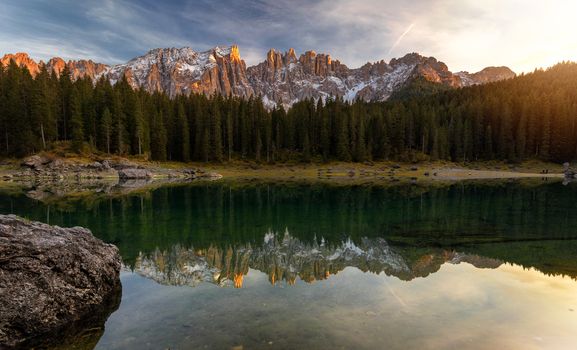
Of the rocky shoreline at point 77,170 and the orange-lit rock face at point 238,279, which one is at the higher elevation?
the rocky shoreline at point 77,170

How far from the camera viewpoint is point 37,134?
87188 mm

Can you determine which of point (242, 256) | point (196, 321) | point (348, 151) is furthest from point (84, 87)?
point (196, 321)

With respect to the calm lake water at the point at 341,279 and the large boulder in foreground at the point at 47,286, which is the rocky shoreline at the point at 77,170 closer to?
the calm lake water at the point at 341,279

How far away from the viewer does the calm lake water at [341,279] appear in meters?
10.6

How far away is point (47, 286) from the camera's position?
1130cm

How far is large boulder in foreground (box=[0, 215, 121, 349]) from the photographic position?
33.6ft

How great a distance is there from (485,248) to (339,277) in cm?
1072

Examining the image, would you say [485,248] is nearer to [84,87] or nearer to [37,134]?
[37,134]

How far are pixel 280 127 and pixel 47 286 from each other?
11973cm

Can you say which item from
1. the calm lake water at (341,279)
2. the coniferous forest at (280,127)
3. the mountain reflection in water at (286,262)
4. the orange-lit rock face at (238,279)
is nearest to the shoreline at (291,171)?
the coniferous forest at (280,127)

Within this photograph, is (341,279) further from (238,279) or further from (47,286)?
(47,286)

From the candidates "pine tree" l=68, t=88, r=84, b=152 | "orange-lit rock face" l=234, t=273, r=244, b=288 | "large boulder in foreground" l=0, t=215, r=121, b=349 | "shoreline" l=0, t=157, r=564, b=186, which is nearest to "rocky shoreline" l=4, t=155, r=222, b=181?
"shoreline" l=0, t=157, r=564, b=186

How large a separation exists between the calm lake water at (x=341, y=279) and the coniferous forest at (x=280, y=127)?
231 ft

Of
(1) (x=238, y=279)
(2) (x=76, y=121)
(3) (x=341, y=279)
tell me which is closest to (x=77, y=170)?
(2) (x=76, y=121)
